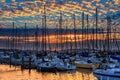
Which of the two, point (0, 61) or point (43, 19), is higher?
point (43, 19)

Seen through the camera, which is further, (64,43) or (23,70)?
(64,43)

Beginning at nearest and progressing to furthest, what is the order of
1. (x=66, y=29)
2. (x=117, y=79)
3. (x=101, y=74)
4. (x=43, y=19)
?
(x=117, y=79), (x=101, y=74), (x=43, y=19), (x=66, y=29)

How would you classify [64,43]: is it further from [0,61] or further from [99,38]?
[0,61]

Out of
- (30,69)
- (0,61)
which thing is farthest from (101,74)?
(0,61)

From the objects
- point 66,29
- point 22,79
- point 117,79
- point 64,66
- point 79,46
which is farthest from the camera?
point 79,46

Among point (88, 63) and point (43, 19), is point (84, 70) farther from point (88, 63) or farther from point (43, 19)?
point (43, 19)

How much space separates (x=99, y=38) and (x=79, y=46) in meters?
8.38

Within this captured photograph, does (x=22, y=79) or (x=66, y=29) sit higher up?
(x=66, y=29)

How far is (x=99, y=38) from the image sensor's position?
88562 millimetres

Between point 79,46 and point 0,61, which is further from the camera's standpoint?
point 79,46

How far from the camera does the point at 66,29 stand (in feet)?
271

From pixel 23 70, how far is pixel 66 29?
2738 cm

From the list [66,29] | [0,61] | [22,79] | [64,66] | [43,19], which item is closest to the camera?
[22,79]

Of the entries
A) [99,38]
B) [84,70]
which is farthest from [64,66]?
[99,38]
